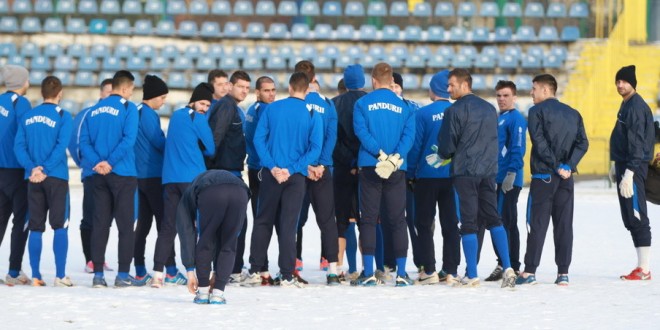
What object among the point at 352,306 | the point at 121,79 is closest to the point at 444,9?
the point at 121,79

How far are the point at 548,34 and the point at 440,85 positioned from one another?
19508mm

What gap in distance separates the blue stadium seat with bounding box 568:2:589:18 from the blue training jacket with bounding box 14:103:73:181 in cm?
2168

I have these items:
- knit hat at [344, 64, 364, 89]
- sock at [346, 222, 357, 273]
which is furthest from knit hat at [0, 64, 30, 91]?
sock at [346, 222, 357, 273]

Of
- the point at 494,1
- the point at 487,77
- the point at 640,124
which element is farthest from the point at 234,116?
the point at 494,1

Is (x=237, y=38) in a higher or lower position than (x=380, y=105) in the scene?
higher

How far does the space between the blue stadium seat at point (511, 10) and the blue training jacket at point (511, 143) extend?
64.3 feet

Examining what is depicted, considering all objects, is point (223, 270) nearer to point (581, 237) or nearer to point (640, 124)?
point (640, 124)

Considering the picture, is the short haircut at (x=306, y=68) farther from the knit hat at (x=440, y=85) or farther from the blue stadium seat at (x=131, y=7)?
the blue stadium seat at (x=131, y=7)

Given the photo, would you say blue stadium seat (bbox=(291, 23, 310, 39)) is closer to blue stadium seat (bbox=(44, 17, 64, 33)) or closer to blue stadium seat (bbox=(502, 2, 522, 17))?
blue stadium seat (bbox=(502, 2, 522, 17))

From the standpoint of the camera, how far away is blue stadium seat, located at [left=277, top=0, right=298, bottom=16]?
1183 inches

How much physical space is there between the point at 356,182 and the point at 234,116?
135 cm

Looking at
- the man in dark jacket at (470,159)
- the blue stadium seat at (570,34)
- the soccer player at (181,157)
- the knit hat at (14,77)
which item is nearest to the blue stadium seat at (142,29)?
the blue stadium seat at (570,34)

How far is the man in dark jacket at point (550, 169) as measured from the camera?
1022 cm

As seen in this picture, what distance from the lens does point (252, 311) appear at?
27.4 ft
